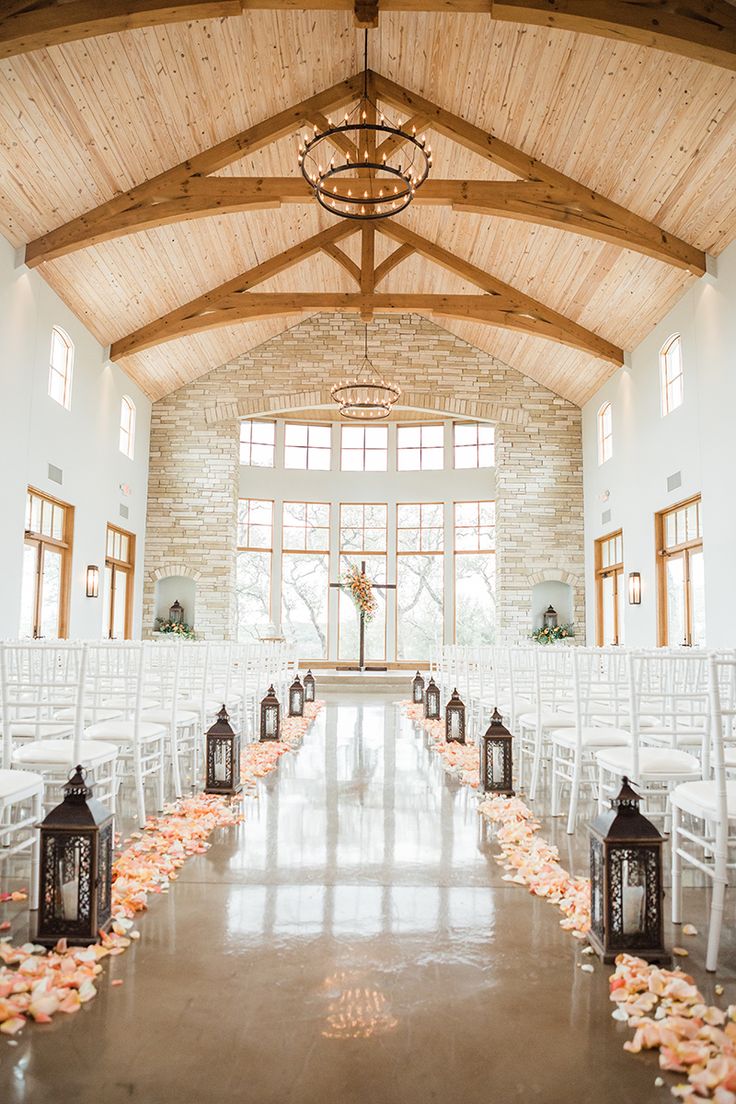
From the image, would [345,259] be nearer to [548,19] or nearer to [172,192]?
[172,192]

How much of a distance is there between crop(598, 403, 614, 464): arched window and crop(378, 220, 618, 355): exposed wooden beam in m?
1.40

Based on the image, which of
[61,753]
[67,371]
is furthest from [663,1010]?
[67,371]

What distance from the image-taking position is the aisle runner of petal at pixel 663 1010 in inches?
66.4

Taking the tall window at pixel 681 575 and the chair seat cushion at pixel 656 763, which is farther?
the tall window at pixel 681 575

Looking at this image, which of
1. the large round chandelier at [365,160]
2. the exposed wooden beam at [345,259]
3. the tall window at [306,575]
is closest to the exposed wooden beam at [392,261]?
the exposed wooden beam at [345,259]

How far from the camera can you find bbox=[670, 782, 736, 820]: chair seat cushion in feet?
7.72

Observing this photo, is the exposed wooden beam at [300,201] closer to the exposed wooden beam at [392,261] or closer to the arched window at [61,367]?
the arched window at [61,367]

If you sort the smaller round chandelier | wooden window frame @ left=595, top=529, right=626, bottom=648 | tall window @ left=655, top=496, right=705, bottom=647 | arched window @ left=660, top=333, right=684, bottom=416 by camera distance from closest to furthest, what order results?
tall window @ left=655, top=496, right=705, bottom=647, arched window @ left=660, top=333, right=684, bottom=416, the smaller round chandelier, wooden window frame @ left=595, top=529, right=626, bottom=648

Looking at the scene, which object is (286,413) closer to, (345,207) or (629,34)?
(345,207)

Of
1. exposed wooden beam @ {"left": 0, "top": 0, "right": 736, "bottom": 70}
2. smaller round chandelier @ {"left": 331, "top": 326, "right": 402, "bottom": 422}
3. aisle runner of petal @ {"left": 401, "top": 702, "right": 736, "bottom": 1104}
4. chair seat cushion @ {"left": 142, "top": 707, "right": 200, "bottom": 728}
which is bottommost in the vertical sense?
aisle runner of petal @ {"left": 401, "top": 702, "right": 736, "bottom": 1104}

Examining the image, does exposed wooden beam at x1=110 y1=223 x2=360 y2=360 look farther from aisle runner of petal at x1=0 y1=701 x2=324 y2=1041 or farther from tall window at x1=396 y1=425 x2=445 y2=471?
aisle runner of petal at x1=0 y1=701 x2=324 y2=1041

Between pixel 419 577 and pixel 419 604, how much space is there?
0.54m

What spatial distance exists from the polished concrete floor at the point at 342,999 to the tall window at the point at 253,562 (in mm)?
11858

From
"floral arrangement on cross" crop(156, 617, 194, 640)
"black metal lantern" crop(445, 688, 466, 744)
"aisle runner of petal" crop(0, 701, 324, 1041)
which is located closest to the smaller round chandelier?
"floral arrangement on cross" crop(156, 617, 194, 640)
